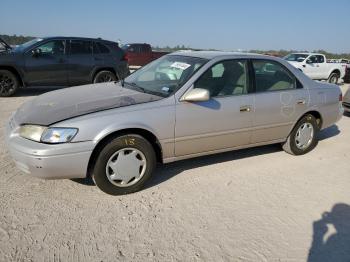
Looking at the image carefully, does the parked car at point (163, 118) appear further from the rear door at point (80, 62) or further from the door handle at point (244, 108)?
the rear door at point (80, 62)

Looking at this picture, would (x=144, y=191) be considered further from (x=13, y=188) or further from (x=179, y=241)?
(x=13, y=188)

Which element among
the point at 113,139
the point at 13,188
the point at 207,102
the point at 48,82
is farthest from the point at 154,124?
the point at 48,82

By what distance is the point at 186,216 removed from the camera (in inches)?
140

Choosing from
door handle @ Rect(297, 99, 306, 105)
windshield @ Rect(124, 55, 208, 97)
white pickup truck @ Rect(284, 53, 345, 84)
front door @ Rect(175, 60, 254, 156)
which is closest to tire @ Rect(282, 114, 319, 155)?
door handle @ Rect(297, 99, 306, 105)

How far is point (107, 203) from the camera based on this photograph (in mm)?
3723

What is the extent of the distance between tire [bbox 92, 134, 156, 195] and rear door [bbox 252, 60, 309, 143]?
1.66 m

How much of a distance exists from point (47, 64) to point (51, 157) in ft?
22.5

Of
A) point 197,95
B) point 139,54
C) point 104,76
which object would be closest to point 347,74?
point 139,54

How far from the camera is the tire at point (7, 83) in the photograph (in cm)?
914

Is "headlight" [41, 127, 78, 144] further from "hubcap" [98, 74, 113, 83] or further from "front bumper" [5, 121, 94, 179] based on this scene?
"hubcap" [98, 74, 113, 83]

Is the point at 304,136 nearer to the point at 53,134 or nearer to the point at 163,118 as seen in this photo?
the point at 163,118

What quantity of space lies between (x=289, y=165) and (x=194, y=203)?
1.94 metres

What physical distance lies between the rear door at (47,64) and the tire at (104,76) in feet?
2.96

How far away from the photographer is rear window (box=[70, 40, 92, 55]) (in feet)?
33.2
